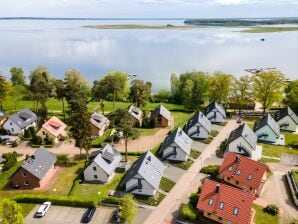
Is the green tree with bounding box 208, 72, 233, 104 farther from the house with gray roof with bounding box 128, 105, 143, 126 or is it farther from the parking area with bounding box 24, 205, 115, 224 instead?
→ the parking area with bounding box 24, 205, 115, 224

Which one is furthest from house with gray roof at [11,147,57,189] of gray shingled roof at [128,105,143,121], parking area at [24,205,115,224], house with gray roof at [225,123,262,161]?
house with gray roof at [225,123,262,161]

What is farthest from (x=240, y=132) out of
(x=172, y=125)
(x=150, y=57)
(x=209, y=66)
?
(x=150, y=57)

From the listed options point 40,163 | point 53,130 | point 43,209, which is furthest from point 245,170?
point 53,130

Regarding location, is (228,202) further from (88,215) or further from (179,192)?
(88,215)

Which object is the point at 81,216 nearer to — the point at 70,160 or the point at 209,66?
the point at 70,160

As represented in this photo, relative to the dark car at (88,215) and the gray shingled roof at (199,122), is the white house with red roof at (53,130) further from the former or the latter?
the dark car at (88,215)

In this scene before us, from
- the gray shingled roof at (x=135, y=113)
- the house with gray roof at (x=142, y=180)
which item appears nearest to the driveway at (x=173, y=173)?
the house with gray roof at (x=142, y=180)

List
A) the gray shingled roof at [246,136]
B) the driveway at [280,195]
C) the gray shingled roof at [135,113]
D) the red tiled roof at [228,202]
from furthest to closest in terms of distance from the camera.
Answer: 1. the gray shingled roof at [135,113]
2. the gray shingled roof at [246,136]
3. the driveway at [280,195]
4. the red tiled roof at [228,202]
